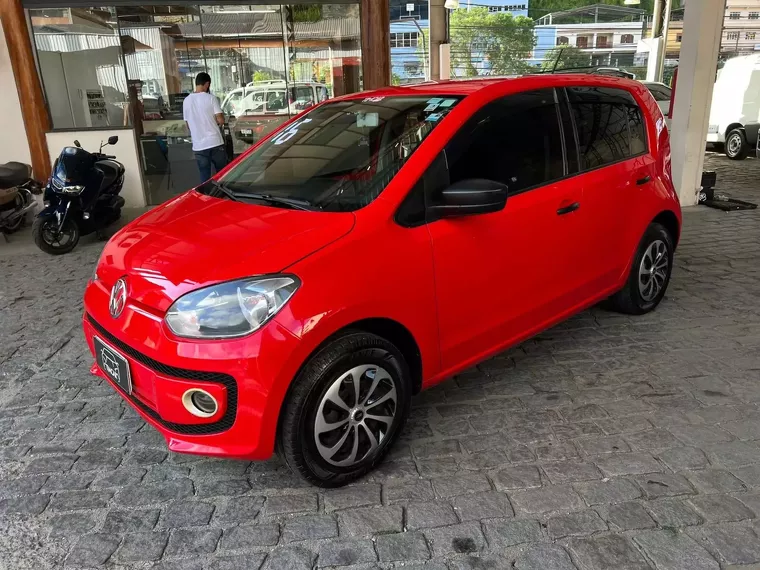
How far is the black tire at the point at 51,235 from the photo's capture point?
21.8 feet

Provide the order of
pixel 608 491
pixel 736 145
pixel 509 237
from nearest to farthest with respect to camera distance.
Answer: pixel 608 491 < pixel 509 237 < pixel 736 145

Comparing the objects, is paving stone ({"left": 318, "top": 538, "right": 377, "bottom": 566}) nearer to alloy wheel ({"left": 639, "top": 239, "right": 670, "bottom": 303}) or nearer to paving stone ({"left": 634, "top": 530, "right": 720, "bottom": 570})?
paving stone ({"left": 634, "top": 530, "right": 720, "bottom": 570})

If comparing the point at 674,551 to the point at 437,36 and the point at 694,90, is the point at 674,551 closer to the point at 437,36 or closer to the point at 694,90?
the point at 694,90

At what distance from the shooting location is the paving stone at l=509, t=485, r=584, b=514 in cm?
251

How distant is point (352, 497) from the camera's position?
2.63 m

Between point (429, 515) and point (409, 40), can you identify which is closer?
point (429, 515)

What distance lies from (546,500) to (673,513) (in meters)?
0.50

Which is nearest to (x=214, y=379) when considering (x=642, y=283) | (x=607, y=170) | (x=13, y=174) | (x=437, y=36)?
(x=607, y=170)

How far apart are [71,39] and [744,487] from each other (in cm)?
976

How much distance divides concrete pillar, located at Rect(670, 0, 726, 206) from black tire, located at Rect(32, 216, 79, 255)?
7.70 metres

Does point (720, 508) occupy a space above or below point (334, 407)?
below

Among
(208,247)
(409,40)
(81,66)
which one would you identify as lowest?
(208,247)

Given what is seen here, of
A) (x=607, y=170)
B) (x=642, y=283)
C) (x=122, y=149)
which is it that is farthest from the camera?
(x=122, y=149)

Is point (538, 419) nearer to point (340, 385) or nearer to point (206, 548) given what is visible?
point (340, 385)
